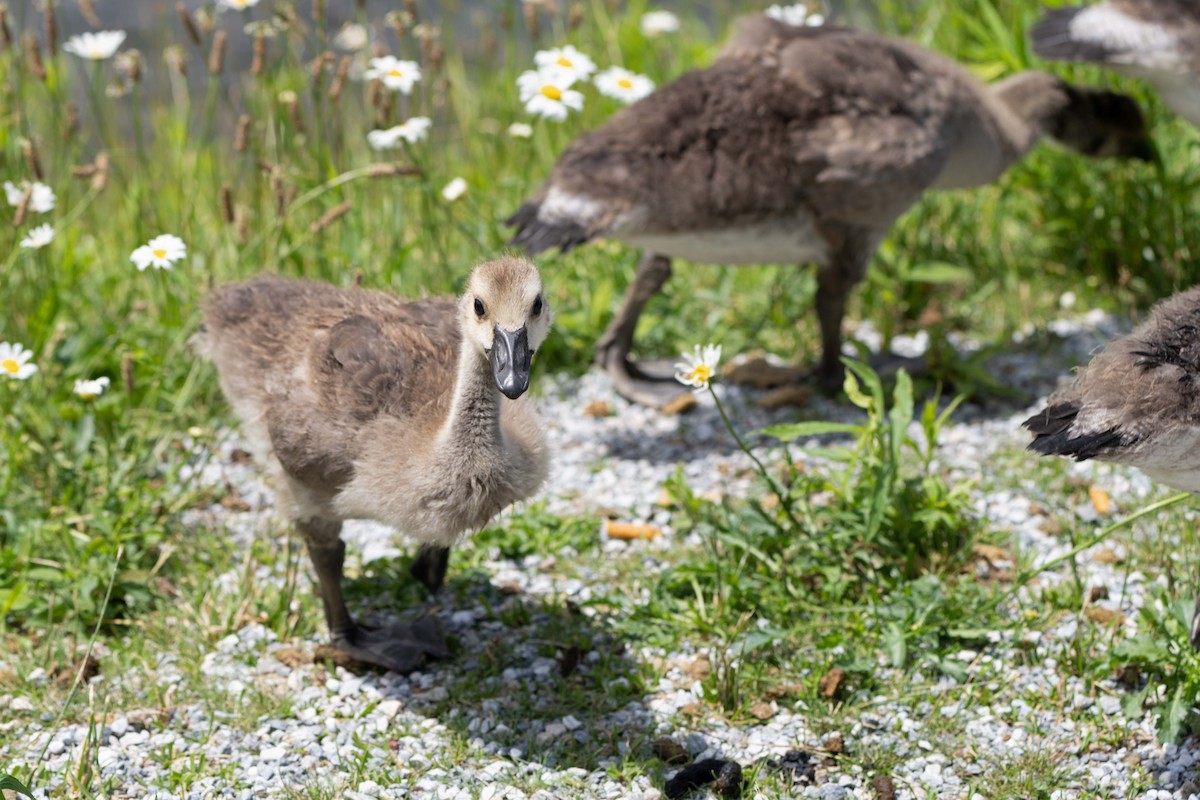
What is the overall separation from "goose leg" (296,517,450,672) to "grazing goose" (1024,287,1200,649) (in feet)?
6.76

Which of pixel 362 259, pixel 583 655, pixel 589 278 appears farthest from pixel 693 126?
pixel 583 655

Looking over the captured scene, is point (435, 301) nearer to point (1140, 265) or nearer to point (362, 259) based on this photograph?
point (362, 259)

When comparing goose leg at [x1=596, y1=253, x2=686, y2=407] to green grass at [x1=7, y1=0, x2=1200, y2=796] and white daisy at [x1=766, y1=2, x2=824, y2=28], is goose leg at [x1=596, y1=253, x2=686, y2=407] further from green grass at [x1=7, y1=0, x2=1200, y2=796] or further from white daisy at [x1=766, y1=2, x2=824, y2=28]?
white daisy at [x1=766, y1=2, x2=824, y2=28]

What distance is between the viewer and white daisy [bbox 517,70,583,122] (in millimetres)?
6012

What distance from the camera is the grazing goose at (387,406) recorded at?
12.9ft

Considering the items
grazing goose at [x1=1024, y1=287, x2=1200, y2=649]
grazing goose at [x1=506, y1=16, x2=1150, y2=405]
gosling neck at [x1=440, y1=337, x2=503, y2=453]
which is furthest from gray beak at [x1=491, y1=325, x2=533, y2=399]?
grazing goose at [x1=506, y1=16, x2=1150, y2=405]

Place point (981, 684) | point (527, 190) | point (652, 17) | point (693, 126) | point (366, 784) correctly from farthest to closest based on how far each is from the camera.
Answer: point (652, 17)
point (527, 190)
point (693, 126)
point (981, 684)
point (366, 784)

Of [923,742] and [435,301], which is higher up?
[435,301]

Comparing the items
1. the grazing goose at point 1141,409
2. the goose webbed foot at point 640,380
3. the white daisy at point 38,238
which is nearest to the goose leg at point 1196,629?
the grazing goose at point 1141,409

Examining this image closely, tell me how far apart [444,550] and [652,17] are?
4745 millimetres

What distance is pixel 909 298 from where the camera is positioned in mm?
6672

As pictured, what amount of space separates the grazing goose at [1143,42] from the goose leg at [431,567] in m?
3.71

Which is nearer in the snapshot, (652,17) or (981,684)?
(981,684)

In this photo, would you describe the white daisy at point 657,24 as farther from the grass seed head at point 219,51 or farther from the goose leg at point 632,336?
the grass seed head at point 219,51
